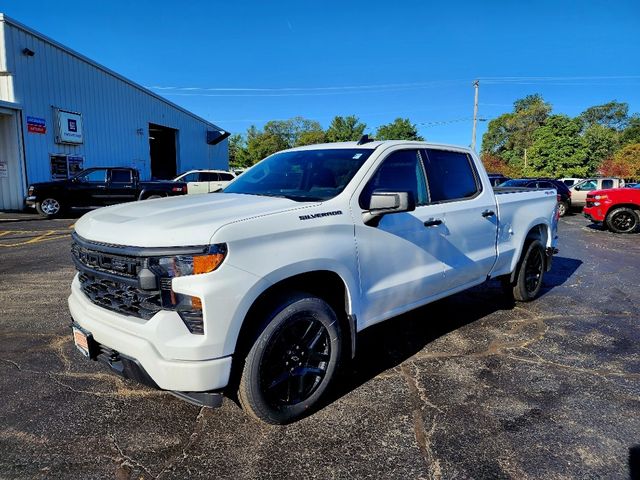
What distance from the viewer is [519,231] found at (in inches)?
200

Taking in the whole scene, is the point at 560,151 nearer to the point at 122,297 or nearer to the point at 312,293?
the point at 312,293

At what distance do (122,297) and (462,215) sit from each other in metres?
2.95

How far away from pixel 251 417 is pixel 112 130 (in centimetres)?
2260

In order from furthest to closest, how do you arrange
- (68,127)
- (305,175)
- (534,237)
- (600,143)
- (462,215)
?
(600,143) < (68,127) < (534,237) < (462,215) < (305,175)

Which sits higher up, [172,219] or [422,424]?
[172,219]

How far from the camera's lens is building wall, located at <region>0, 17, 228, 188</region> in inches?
661

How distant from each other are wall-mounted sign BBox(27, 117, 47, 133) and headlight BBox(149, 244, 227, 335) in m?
18.6

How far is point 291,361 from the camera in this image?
9.34 feet

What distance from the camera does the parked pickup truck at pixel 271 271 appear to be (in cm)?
238

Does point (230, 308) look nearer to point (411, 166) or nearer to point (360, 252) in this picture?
point (360, 252)

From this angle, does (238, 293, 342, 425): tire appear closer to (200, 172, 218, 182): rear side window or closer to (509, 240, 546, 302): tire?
(509, 240, 546, 302): tire

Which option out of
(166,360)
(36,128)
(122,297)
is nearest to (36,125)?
(36,128)

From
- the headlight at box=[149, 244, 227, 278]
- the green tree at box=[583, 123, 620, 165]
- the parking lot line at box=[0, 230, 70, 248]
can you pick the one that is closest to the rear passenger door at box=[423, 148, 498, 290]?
the headlight at box=[149, 244, 227, 278]

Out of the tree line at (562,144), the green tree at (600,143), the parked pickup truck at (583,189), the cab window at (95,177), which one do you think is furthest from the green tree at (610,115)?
the cab window at (95,177)
